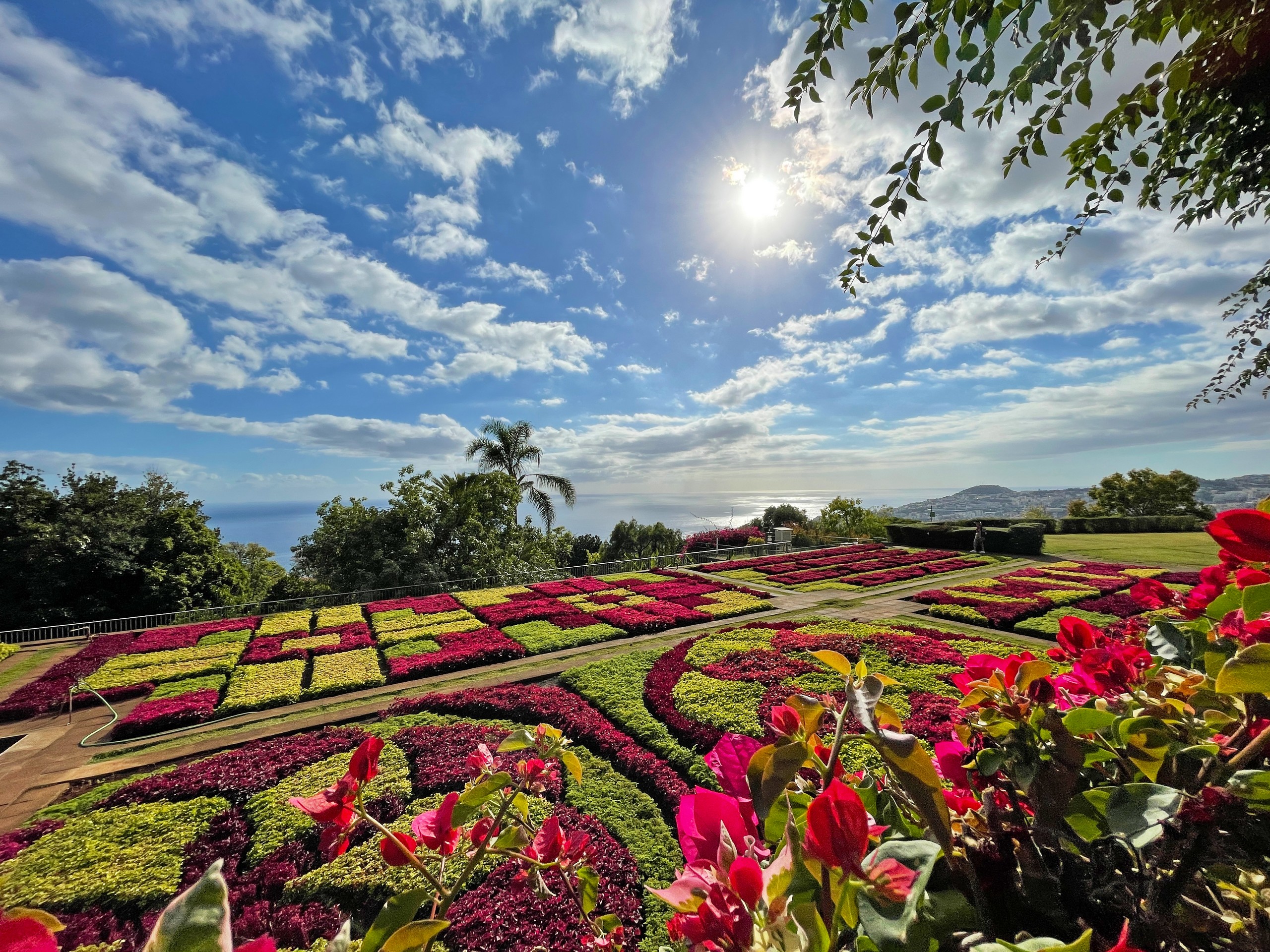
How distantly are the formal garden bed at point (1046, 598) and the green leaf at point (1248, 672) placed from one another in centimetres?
834

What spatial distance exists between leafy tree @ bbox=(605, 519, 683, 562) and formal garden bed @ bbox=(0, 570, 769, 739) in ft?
32.5

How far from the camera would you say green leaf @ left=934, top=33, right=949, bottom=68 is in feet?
4.88

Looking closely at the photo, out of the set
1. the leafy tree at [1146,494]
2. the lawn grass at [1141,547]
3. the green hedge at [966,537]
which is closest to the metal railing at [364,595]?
the green hedge at [966,537]

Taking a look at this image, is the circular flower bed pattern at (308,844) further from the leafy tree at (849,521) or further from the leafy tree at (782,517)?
the leafy tree at (782,517)

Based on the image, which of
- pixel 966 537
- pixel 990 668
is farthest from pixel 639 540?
pixel 990 668

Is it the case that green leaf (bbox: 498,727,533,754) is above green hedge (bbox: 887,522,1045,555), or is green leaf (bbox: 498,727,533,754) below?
above

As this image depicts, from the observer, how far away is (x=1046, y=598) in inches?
352

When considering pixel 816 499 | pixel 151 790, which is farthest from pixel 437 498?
pixel 816 499

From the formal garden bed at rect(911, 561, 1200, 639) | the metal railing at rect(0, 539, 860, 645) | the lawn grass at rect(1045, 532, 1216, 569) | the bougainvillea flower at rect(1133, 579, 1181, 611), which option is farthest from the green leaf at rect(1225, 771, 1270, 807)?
the lawn grass at rect(1045, 532, 1216, 569)

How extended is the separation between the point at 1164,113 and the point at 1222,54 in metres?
0.55

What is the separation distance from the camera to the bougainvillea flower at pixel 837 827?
0.49 meters

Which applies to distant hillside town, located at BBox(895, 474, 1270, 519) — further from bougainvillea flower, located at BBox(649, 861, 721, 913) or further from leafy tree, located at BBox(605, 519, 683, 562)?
leafy tree, located at BBox(605, 519, 683, 562)

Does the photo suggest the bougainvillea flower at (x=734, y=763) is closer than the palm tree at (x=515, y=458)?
Yes

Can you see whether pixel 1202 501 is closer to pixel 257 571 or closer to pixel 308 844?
pixel 308 844
